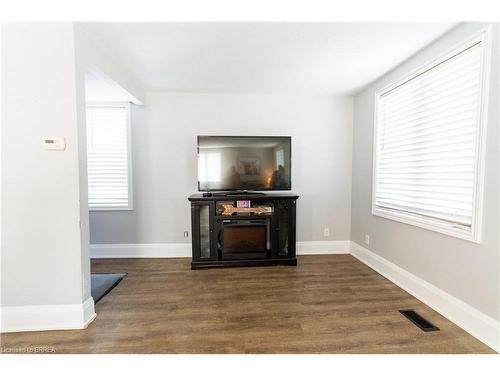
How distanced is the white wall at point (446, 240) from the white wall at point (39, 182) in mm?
3006

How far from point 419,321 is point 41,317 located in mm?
2996

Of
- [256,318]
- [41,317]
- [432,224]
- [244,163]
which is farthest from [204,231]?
[432,224]

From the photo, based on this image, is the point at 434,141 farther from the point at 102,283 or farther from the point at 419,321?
the point at 102,283

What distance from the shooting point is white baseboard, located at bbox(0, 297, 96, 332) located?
69.3 inches

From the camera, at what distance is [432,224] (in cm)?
207

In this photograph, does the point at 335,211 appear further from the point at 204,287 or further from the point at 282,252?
the point at 204,287

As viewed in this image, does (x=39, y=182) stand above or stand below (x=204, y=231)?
above

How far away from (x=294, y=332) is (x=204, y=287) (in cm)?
112

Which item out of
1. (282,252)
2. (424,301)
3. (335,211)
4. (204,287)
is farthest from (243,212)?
(424,301)

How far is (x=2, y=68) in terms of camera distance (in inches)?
66.1

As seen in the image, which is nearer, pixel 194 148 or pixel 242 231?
pixel 242 231

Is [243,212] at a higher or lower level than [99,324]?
higher

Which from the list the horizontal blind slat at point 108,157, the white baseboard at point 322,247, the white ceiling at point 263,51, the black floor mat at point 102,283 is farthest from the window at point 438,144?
the horizontal blind slat at point 108,157

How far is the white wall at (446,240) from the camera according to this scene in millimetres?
1588
